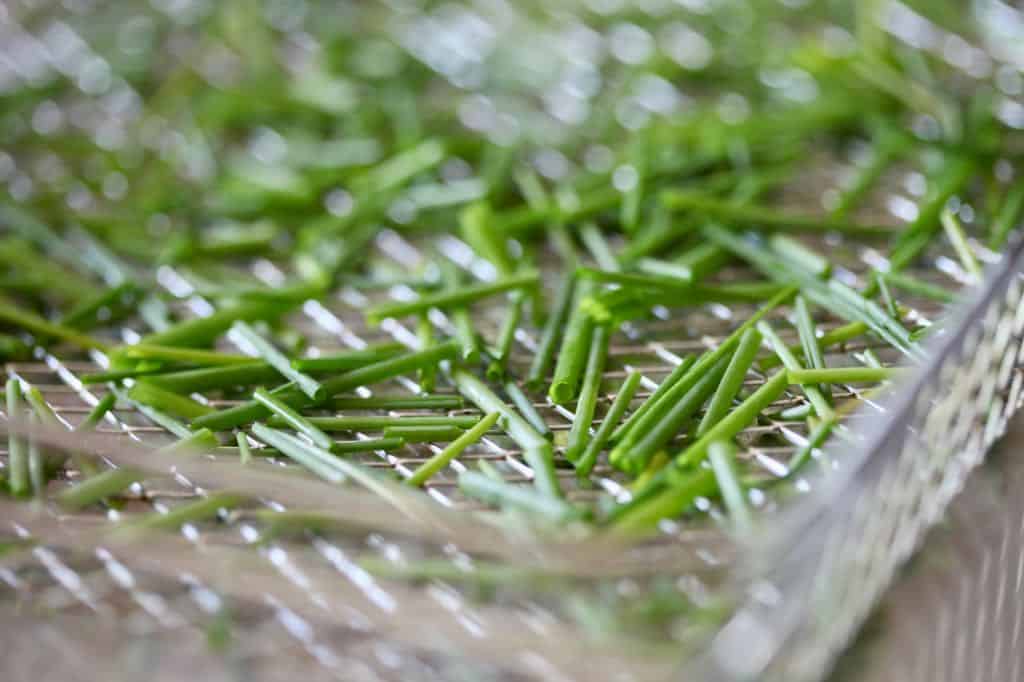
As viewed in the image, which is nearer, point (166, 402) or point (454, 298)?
point (166, 402)

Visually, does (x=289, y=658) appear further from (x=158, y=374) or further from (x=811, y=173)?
(x=811, y=173)

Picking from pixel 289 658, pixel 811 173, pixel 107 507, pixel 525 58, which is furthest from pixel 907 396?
pixel 525 58

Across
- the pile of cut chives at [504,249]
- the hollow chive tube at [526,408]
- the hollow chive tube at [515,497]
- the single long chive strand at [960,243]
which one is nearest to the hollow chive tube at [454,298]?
the pile of cut chives at [504,249]

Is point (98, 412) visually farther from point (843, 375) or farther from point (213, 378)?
point (843, 375)

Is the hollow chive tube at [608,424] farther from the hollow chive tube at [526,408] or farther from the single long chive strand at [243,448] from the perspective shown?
the single long chive strand at [243,448]

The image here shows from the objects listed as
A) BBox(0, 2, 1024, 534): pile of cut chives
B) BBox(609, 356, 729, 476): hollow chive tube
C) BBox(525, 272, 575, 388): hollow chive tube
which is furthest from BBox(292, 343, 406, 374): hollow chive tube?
BBox(609, 356, 729, 476): hollow chive tube

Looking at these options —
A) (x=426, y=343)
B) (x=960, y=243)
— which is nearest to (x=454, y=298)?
(x=426, y=343)
